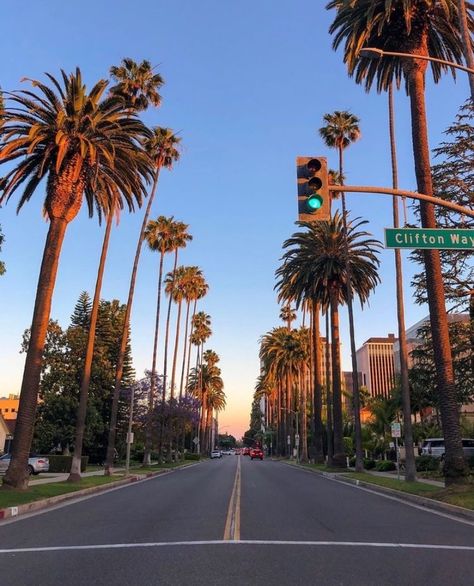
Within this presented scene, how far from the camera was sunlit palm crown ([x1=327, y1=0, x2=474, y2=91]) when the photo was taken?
71.4ft

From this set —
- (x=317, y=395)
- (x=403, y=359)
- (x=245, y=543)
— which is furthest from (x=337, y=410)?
(x=245, y=543)

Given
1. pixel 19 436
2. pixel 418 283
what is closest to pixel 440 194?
pixel 418 283

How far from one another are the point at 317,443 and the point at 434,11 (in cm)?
3863

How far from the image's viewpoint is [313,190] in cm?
1099

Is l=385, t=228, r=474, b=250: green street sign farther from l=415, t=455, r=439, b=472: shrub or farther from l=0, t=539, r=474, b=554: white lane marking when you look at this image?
l=415, t=455, r=439, b=472: shrub

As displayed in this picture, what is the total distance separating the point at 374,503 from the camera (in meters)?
17.8

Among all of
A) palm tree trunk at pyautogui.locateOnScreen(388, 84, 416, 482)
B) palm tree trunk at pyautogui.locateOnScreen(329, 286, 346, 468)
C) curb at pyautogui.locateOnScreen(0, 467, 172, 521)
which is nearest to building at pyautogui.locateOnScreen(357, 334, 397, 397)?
palm tree trunk at pyautogui.locateOnScreen(329, 286, 346, 468)

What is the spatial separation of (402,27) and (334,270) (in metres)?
22.3

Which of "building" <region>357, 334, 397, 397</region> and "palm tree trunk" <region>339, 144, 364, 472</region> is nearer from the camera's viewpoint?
"palm tree trunk" <region>339, 144, 364, 472</region>

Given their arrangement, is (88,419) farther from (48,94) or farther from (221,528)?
(221,528)

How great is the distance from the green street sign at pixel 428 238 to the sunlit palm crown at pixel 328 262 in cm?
2890

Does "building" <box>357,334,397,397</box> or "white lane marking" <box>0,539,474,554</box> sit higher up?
"building" <box>357,334,397,397</box>

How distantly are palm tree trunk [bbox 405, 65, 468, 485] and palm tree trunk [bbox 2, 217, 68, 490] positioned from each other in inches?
553

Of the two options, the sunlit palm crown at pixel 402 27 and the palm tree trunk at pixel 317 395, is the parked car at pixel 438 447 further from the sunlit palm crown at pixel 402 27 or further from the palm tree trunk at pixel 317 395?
the sunlit palm crown at pixel 402 27
